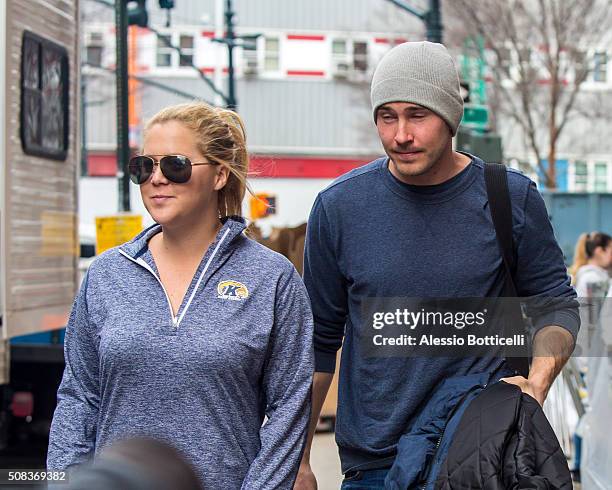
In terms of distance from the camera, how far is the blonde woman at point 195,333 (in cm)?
293

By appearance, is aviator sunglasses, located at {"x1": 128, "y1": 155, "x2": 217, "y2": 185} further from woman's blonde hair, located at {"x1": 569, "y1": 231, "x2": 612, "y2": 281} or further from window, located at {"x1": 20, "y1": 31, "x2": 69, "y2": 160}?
woman's blonde hair, located at {"x1": 569, "y1": 231, "x2": 612, "y2": 281}

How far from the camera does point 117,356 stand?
9.64 feet

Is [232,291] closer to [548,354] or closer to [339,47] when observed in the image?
[548,354]

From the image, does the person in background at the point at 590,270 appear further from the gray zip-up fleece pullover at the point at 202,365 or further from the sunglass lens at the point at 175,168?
the sunglass lens at the point at 175,168

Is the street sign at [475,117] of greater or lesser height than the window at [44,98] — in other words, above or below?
above

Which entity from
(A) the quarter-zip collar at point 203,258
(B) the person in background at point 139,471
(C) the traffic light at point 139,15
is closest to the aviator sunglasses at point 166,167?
(A) the quarter-zip collar at point 203,258

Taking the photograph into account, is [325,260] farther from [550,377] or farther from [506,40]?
[506,40]

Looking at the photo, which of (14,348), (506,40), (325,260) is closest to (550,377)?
(325,260)

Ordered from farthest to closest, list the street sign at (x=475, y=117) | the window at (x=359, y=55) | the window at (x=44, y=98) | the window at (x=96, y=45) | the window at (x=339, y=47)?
the window at (x=339, y=47) < the window at (x=359, y=55) < the window at (x=96, y=45) < the street sign at (x=475, y=117) < the window at (x=44, y=98)

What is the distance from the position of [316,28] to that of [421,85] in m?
42.6

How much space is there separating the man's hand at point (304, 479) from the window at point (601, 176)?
42.3m

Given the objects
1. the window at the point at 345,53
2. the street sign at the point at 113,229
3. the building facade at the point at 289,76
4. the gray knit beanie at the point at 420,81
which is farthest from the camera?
the window at the point at 345,53

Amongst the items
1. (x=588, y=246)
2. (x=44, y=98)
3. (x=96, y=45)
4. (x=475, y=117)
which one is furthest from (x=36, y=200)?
(x=96, y=45)

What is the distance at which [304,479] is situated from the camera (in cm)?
335
